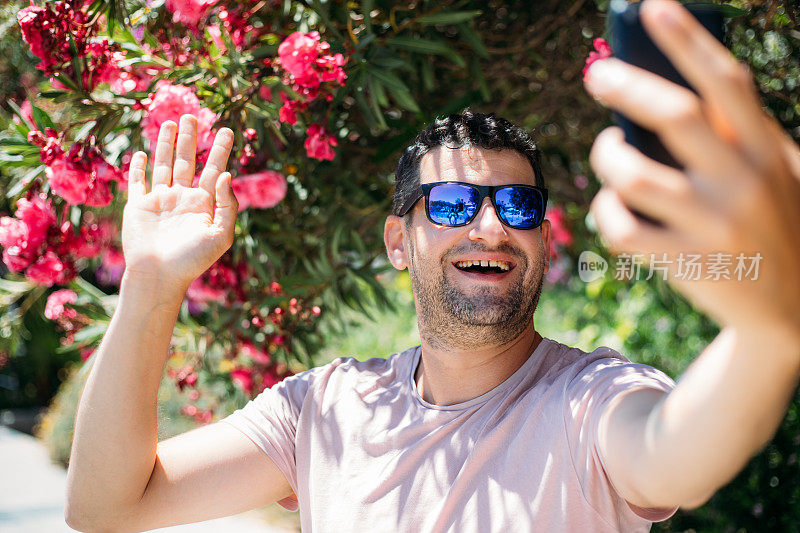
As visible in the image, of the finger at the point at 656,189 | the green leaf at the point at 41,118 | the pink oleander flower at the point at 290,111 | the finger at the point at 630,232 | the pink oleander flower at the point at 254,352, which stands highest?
the finger at the point at 656,189

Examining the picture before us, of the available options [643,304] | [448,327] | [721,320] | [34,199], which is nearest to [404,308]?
[643,304]

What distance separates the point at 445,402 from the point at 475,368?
4.4 inches

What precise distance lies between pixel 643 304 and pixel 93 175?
354 centimetres

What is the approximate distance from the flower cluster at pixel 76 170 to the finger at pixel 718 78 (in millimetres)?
1957

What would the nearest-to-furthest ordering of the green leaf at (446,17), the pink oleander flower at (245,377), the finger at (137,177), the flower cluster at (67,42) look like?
the finger at (137,177) → the flower cluster at (67,42) → the green leaf at (446,17) → the pink oleander flower at (245,377)

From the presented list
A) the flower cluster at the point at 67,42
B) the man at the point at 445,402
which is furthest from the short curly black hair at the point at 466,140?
the flower cluster at the point at 67,42

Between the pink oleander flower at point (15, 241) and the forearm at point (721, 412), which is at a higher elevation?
the forearm at point (721, 412)

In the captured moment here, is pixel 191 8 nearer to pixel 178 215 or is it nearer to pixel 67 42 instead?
pixel 67 42

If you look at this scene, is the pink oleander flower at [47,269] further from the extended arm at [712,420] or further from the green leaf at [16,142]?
the extended arm at [712,420]

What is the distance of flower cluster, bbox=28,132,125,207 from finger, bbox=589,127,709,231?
6.27 ft

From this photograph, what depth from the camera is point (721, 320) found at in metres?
0.78

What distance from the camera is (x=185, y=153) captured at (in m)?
1.64

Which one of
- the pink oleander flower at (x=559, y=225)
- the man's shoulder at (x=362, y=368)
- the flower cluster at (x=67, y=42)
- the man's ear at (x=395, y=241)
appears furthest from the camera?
Answer: the pink oleander flower at (x=559, y=225)

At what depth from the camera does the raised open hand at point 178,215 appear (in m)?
1.50
